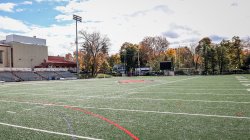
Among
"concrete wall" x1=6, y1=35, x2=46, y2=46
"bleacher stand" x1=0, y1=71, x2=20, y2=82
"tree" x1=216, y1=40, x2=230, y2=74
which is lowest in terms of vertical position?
"bleacher stand" x1=0, y1=71, x2=20, y2=82

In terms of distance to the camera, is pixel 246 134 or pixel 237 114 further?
pixel 237 114

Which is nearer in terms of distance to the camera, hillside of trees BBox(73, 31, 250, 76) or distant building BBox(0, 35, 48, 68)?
distant building BBox(0, 35, 48, 68)

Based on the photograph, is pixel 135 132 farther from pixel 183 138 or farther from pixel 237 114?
pixel 237 114

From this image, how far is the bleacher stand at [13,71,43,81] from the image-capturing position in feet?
145

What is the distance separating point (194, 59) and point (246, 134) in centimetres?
7502

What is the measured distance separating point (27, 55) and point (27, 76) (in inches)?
475

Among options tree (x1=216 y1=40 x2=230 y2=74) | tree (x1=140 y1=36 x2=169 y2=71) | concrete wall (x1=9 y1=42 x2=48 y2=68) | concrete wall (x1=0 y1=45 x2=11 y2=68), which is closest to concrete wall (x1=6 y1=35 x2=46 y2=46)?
concrete wall (x1=9 y1=42 x2=48 y2=68)

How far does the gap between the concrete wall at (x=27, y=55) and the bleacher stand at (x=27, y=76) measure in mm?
7075

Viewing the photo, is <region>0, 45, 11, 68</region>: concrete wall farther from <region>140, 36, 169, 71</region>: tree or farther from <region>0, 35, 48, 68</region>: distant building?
<region>140, 36, 169, 71</region>: tree

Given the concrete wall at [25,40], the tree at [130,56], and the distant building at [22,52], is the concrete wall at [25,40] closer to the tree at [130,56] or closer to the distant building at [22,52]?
the distant building at [22,52]

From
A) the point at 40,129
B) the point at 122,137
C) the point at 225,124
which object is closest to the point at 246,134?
the point at 225,124

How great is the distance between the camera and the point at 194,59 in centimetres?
7662

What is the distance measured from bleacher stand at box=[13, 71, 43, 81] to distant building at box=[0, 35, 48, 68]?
6.39 metres

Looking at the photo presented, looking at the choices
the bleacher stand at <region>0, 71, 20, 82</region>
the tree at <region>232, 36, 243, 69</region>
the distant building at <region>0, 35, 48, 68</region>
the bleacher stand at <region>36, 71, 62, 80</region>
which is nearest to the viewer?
the bleacher stand at <region>0, 71, 20, 82</region>
